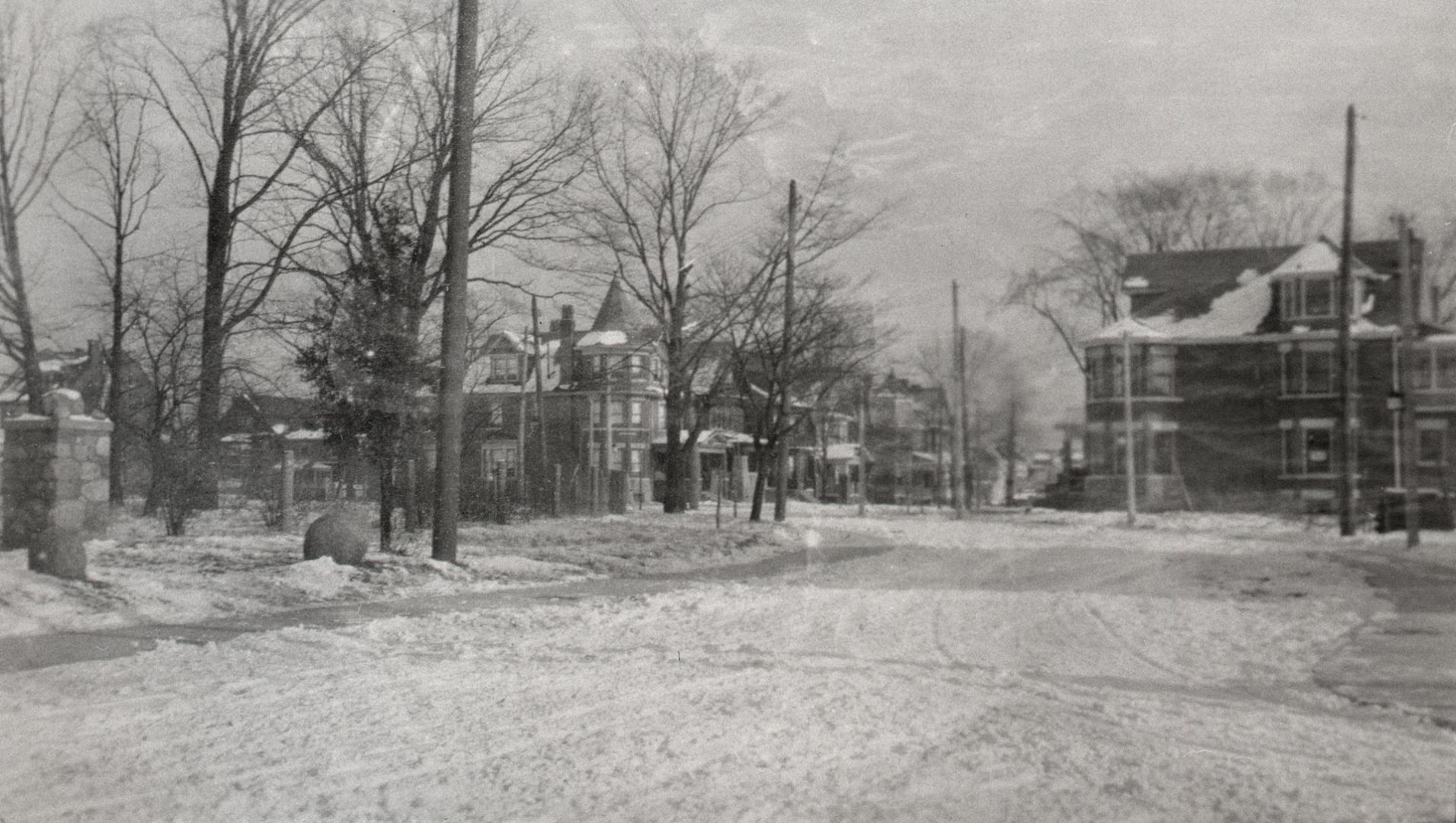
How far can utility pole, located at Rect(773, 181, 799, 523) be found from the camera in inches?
666

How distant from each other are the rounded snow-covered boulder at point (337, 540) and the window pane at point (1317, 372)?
311 inches

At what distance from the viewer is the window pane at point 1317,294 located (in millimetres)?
8047

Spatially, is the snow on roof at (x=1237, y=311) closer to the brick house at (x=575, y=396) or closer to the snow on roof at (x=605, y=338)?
the brick house at (x=575, y=396)

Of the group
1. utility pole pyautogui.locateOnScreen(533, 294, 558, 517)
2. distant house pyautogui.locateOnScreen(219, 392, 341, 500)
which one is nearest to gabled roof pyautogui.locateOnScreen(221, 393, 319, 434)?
distant house pyautogui.locateOnScreen(219, 392, 341, 500)

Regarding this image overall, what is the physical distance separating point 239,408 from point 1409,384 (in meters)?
8.54

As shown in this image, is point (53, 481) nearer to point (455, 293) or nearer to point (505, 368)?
point (455, 293)

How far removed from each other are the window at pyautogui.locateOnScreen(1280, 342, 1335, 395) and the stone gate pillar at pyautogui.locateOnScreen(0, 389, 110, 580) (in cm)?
847

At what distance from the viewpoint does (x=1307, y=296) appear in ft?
26.1

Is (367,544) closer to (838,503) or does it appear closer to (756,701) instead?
(756,701)

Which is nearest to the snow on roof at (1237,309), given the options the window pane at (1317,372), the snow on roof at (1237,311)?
the snow on roof at (1237,311)

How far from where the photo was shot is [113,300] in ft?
23.0

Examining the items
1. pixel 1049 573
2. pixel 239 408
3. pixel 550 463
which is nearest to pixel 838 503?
pixel 550 463

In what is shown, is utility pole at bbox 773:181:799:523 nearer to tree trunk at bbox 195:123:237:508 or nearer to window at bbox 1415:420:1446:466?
window at bbox 1415:420:1446:466

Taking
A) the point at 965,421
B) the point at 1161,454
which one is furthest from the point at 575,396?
the point at 1161,454
